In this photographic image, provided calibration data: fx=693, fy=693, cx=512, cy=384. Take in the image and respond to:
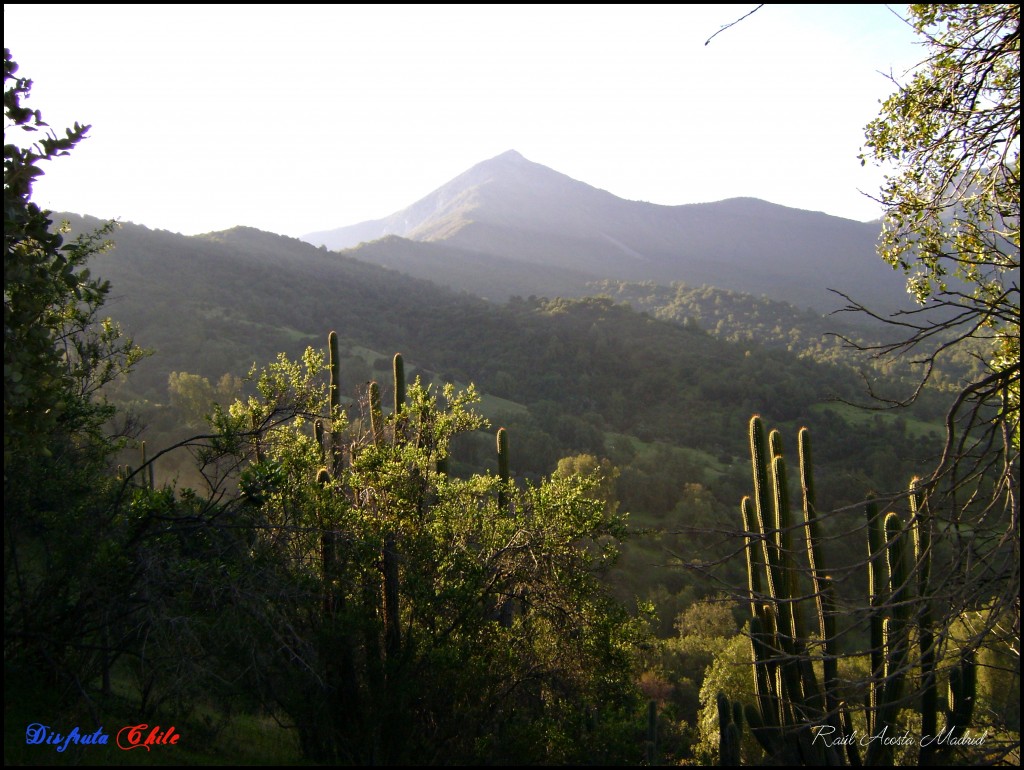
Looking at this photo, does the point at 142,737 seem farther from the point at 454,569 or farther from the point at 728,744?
the point at 728,744

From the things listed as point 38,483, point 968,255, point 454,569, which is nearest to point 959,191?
point 968,255

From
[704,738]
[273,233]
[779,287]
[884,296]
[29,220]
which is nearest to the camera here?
[29,220]

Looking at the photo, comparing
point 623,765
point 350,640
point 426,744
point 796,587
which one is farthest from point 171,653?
point 796,587

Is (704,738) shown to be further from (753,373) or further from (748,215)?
(748,215)

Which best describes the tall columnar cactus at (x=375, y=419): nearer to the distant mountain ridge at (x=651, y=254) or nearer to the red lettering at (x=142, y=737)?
the red lettering at (x=142, y=737)

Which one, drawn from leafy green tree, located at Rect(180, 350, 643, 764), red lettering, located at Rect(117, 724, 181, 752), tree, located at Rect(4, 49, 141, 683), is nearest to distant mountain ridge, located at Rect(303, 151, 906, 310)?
leafy green tree, located at Rect(180, 350, 643, 764)

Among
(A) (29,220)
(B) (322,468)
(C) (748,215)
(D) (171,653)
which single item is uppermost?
(C) (748,215)

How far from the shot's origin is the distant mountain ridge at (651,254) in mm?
124938

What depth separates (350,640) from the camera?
24.2ft

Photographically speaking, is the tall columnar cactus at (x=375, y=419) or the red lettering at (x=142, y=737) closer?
the red lettering at (x=142, y=737)

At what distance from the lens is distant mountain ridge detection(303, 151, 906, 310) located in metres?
125

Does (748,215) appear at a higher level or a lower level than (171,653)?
higher

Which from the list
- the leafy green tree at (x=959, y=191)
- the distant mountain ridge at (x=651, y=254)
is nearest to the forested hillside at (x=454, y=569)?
the leafy green tree at (x=959, y=191)

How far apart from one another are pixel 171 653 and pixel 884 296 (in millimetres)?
131398
